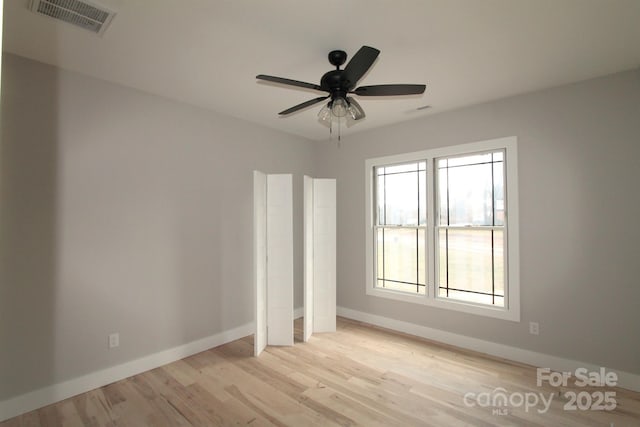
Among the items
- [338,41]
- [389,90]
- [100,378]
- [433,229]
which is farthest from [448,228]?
[100,378]

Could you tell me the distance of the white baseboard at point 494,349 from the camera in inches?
111

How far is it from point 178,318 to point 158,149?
5.75ft

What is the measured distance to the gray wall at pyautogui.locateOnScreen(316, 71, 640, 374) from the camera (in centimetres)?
280

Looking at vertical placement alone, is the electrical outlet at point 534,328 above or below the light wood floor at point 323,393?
above

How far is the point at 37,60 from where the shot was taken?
2596 mm

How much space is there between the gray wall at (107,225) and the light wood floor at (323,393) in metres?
0.36

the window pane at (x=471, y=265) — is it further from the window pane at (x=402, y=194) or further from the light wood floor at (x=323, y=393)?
the light wood floor at (x=323, y=393)

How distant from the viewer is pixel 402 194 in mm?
4316

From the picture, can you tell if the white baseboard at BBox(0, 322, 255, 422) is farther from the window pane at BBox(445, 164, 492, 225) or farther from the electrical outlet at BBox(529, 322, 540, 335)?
the electrical outlet at BBox(529, 322, 540, 335)

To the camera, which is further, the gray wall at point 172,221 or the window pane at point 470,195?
the window pane at point 470,195

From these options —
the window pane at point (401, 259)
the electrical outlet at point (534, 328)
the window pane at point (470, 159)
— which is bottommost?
the electrical outlet at point (534, 328)

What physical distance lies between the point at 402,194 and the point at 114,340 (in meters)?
3.56

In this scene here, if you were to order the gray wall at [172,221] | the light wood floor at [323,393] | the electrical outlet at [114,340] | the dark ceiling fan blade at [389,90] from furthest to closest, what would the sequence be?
the electrical outlet at [114,340]
the gray wall at [172,221]
the light wood floor at [323,393]
the dark ceiling fan blade at [389,90]

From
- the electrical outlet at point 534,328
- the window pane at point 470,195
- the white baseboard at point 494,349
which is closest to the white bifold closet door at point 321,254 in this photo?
the white baseboard at point 494,349
